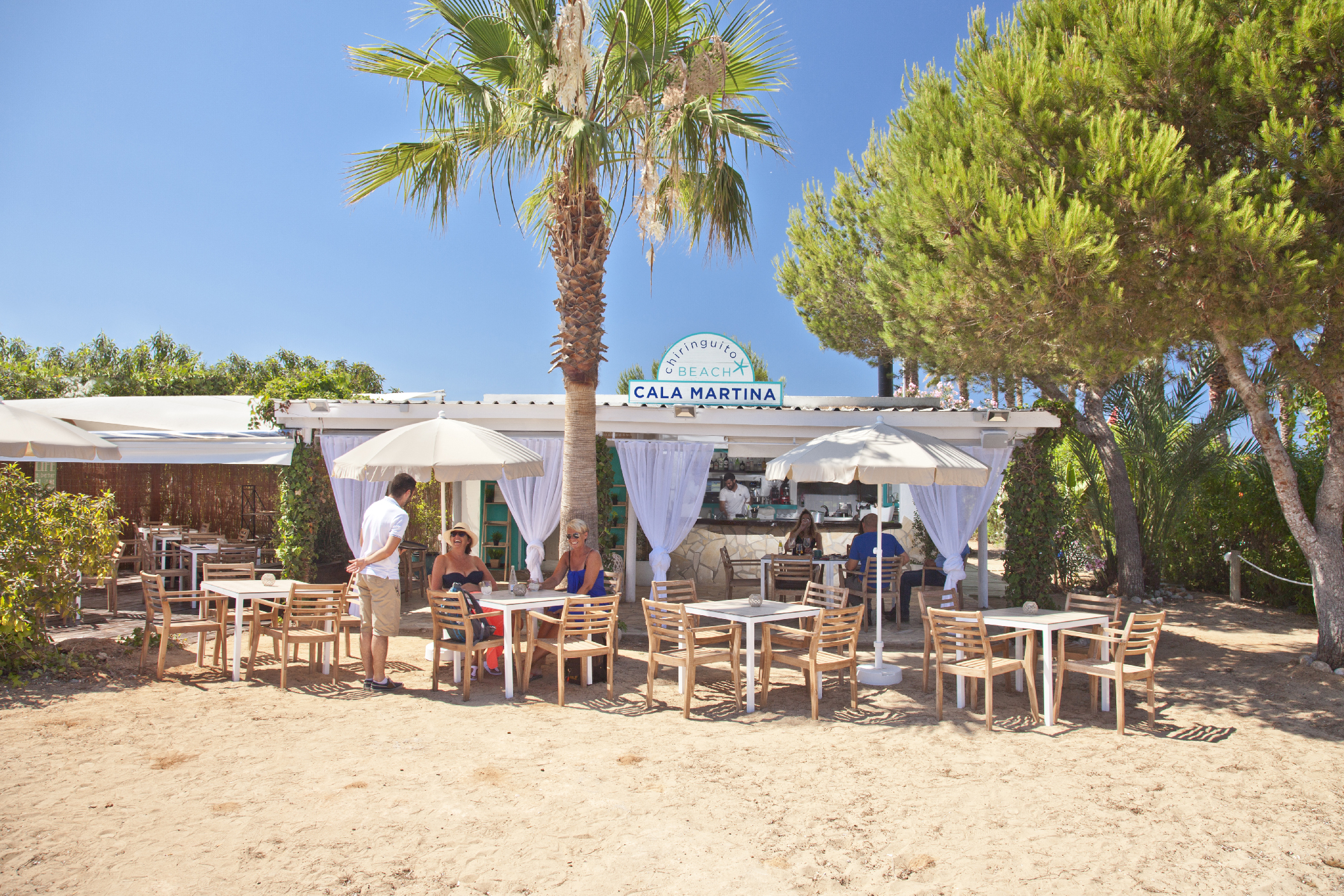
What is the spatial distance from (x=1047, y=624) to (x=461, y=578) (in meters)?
4.73

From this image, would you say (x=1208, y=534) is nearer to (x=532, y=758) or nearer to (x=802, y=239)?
(x=802, y=239)

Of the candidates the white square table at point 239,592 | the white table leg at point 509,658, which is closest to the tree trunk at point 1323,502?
the white table leg at point 509,658

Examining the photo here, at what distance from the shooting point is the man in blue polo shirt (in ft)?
30.9

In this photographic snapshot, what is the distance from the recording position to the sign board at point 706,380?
422 inches

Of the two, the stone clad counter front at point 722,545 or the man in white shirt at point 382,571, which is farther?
the stone clad counter front at point 722,545

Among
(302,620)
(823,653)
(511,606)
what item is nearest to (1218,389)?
(823,653)

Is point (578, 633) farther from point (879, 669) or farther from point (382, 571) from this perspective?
point (879, 669)

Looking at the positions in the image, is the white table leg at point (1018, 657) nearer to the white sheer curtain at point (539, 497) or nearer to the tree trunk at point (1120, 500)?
the white sheer curtain at point (539, 497)

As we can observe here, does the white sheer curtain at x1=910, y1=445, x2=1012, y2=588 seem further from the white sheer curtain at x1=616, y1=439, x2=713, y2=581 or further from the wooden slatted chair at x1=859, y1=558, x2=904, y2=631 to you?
the white sheer curtain at x1=616, y1=439, x2=713, y2=581

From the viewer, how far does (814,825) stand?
4289 millimetres

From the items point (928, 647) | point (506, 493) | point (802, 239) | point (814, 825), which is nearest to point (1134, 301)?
point (928, 647)

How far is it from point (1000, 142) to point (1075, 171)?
78 cm

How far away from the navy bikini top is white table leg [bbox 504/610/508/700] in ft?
2.96

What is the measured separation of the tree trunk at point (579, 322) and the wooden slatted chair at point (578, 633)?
1.71 metres
